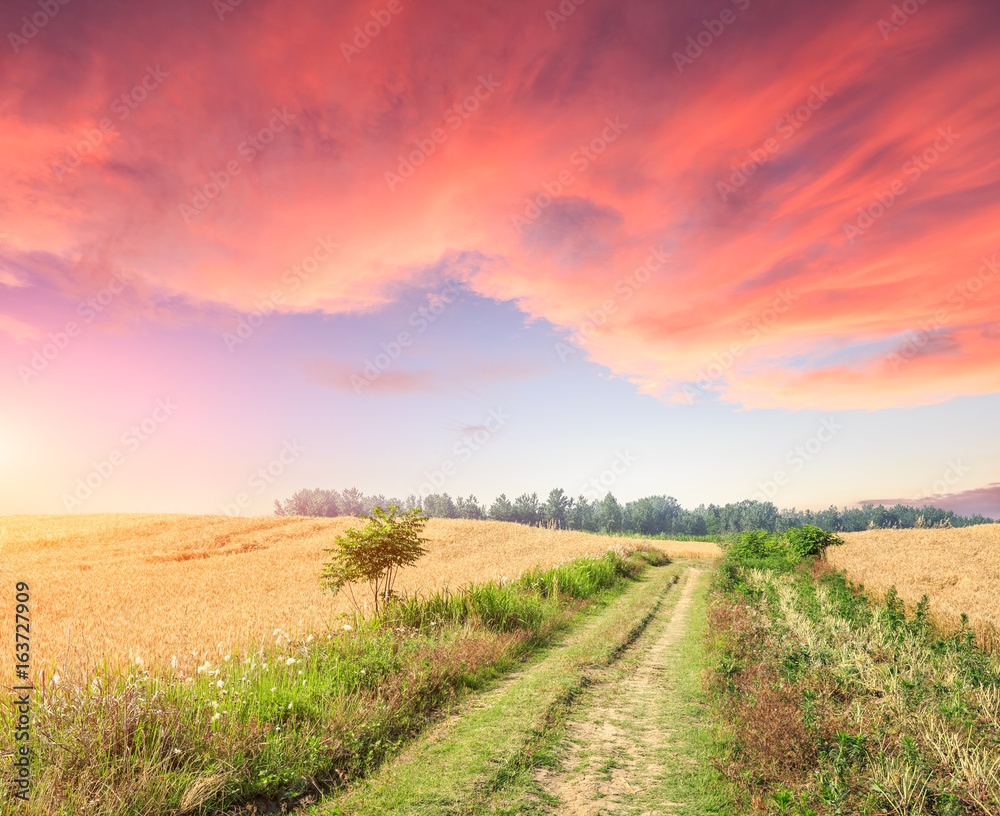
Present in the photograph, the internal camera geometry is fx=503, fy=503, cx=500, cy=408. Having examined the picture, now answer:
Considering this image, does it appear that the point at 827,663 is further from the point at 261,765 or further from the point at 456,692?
the point at 261,765

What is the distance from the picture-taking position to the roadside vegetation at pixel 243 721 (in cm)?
568

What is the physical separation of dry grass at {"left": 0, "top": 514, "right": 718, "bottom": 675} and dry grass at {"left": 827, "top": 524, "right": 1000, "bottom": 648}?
1413cm

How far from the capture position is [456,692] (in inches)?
397

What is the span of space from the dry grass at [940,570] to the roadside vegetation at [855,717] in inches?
76.3

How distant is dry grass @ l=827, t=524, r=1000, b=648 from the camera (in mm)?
13977

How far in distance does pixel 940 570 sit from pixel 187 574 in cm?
3672

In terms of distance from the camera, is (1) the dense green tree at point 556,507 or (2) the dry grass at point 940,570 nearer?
(2) the dry grass at point 940,570

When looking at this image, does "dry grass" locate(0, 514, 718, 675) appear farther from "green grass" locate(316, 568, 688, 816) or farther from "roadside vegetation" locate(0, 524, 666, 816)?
"green grass" locate(316, 568, 688, 816)

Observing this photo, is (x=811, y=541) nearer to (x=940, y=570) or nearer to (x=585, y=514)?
(x=940, y=570)

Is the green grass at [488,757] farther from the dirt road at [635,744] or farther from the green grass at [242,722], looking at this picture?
the green grass at [242,722]

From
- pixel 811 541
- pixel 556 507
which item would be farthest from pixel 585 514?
pixel 811 541

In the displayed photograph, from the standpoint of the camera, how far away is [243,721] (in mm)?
7203

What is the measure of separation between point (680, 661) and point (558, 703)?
494 cm

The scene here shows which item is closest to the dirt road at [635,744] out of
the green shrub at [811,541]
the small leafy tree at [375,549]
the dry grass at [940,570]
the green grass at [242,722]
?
the green grass at [242,722]
